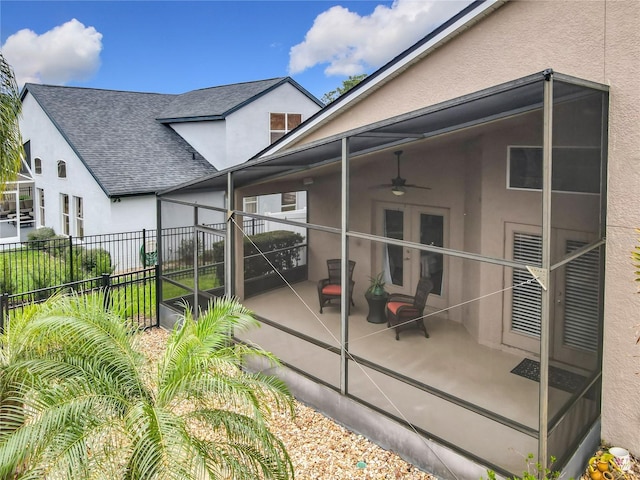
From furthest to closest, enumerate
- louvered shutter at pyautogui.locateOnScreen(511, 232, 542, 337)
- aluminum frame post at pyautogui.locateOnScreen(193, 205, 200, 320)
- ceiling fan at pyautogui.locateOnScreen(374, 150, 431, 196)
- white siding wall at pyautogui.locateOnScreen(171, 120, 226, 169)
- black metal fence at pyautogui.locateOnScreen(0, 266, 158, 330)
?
white siding wall at pyautogui.locateOnScreen(171, 120, 226, 169) < aluminum frame post at pyautogui.locateOnScreen(193, 205, 200, 320) < black metal fence at pyautogui.locateOnScreen(0, 266, 158, 330) < ceiling fan at pyautogui.locateOnScreen(374, 150, 431, 196) < louvered shutter at pyautogui.locateOnScreen(511, 232, 542, 337)

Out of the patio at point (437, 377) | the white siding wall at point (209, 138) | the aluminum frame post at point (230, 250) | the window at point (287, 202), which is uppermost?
the white siding wall at point (209, 138)

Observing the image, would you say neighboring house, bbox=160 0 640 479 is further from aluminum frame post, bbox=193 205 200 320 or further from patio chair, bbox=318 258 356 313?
aluminum frame post, bbox=193 205 200 320

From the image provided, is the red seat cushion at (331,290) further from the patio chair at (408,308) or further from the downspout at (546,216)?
the downspout at (546,216)

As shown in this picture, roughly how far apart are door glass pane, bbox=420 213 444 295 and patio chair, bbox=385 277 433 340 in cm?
10

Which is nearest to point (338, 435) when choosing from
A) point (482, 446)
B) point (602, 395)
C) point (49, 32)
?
point (482, 446)

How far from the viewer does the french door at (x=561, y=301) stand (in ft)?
18.2

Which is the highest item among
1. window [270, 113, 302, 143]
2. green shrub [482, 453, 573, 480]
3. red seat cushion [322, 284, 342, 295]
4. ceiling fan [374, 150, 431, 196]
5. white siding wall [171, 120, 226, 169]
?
window [270, 113, 302, 143]

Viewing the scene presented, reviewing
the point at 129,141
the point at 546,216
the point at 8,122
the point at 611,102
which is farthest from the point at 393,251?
the point at 129,141

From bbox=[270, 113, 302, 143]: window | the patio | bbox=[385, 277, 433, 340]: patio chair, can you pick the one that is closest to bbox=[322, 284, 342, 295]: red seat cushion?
the patio

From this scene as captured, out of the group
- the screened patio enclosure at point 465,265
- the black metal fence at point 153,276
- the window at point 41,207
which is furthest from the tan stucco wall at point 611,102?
the window at point 41,207

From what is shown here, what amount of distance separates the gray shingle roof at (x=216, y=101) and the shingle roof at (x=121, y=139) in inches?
32.3

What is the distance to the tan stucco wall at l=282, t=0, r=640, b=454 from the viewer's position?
5996 millimetres

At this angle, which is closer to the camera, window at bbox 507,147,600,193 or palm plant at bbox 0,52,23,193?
window at bbox 507,147,600,193

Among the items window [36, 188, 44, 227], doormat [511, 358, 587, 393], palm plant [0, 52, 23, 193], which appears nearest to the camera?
doormat [511, 358, 587, 393]
